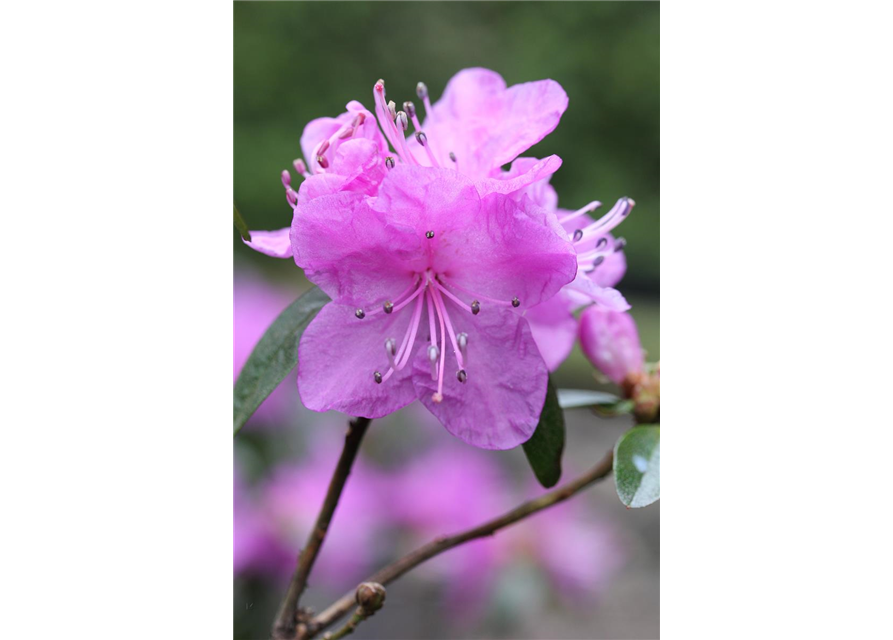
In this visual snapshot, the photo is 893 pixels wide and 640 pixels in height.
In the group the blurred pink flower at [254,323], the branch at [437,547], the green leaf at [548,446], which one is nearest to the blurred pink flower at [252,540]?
the blurred pink flower at [254,323]

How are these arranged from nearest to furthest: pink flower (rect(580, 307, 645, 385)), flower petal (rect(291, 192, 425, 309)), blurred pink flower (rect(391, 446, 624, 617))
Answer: flower petal (rect(291, 192, 425, 309)) < pink flower (rect(580, 307, 645, 385)) < blurred pink flower (rect(391, 446, 624, 617))

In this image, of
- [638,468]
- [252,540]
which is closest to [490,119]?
[638,468]

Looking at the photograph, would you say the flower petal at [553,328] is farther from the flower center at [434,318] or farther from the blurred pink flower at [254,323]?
the blurred pink flower at [254,323]

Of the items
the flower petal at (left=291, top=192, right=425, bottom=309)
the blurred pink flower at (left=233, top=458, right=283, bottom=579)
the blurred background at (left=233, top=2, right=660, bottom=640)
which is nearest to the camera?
the flower petal at (left=291, top=192, right=425, bottom=309)

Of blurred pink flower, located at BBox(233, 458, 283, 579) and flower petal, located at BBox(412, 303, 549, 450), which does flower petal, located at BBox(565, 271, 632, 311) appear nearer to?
flower petal, located at BBox(412, 303, 549, 450)

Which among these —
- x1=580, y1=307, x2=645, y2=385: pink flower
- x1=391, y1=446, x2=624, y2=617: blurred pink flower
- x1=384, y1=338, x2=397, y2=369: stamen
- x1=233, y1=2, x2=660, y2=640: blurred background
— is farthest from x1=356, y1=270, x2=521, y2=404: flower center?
x1=391, y1=446, x2=624, y2=617: blurred pink flower

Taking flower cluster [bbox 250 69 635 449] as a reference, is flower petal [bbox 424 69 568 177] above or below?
above
